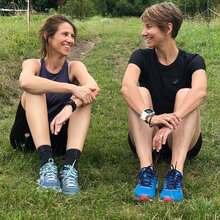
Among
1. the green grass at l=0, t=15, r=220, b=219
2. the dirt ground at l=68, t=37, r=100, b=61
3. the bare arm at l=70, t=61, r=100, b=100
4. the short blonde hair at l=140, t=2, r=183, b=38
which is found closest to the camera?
the green grass at l=0, t=15, r=220, b=219

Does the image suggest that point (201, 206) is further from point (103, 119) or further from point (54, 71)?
point (103, 119)

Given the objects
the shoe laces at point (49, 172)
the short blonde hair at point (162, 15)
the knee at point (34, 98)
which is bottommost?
the shoe laces at point (49, 172)

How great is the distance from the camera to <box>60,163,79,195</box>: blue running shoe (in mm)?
2457

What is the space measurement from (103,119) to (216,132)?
1.55m

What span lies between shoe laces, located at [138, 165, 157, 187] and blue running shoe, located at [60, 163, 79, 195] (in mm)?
502

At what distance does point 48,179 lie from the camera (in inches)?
96.8

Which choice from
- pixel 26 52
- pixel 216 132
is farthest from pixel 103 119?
pixel 26 52

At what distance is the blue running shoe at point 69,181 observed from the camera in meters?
2.46

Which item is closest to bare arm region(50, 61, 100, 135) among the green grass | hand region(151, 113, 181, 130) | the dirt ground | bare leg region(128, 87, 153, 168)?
bare leg region(128, 87, 153, 168)

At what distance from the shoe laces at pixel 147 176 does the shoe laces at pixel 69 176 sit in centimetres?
51

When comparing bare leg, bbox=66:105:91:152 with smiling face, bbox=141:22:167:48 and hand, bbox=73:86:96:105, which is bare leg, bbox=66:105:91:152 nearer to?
hand, bbox=73:86:96:105

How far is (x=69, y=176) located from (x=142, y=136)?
0.69 m

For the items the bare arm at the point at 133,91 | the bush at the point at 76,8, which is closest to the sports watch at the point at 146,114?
the bare arm at the point at 133,91

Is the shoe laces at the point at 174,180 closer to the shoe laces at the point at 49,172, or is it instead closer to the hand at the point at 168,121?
the hand at the point at 168,121
